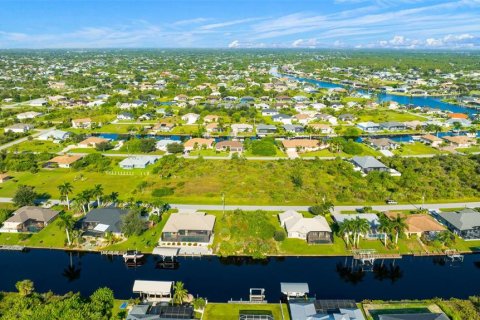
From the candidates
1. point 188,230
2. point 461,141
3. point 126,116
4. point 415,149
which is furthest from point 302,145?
point 126,116

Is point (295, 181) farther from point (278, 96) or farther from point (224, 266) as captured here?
point (278, 96)

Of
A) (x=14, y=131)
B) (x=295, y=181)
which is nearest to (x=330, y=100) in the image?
(x=295, y=181)

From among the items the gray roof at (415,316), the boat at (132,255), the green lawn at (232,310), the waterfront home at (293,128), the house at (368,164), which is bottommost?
the green lawn at (232,310)

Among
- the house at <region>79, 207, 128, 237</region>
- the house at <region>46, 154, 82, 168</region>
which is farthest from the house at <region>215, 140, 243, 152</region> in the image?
the house at <region>79, 207, 128, 237</region>

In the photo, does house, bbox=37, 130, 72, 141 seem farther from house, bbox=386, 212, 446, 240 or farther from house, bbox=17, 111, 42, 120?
house, bbox=386, 212, 446, 240

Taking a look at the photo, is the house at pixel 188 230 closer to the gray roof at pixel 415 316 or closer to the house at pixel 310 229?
the house at pixel 310 229

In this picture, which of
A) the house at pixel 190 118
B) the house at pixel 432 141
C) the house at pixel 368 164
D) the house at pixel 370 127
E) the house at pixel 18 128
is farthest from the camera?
the house at pixel 190 118

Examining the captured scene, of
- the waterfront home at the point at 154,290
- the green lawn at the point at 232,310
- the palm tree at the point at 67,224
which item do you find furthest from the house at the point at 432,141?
the palm tree at the point at 67,224
